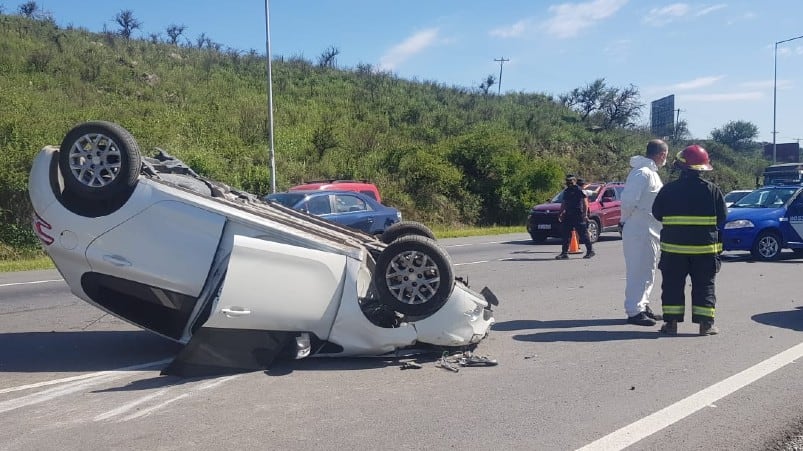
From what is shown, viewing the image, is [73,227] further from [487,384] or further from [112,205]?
[487,384]

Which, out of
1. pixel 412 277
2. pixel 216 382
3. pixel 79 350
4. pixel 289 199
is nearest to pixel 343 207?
pixel 289 199

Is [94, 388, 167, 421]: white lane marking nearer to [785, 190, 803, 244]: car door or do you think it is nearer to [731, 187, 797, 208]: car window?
[785, 190, 803, 244]: car door

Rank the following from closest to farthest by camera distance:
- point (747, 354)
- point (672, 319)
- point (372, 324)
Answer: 1. point (372, 324)
2. point (747, 354)
3. point (672, 319)

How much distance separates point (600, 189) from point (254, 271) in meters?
17.3

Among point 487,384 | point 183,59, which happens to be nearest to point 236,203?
point 487,384

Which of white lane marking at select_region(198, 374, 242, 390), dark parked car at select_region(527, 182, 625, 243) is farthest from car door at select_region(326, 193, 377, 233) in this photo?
white lane marking at select_region(198, 374, 242, 390)

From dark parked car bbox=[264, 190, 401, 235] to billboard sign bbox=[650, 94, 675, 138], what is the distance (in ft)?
141

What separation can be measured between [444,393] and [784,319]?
498cm

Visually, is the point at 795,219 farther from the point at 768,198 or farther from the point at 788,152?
the point at 788,152

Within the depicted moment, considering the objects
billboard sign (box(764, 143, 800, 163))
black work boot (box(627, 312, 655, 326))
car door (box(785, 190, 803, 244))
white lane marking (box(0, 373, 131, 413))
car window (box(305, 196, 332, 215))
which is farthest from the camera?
billboard sign (box(764, 143, 800, 163))

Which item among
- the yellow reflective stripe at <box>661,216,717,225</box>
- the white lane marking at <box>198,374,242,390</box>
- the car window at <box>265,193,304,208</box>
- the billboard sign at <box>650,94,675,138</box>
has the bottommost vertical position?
the white lane marking at <box>198,374,242,390</box>

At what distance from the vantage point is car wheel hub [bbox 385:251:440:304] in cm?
630

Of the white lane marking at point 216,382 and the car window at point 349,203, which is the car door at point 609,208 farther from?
the white lane marking at point 216,382

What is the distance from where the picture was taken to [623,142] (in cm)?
4947
